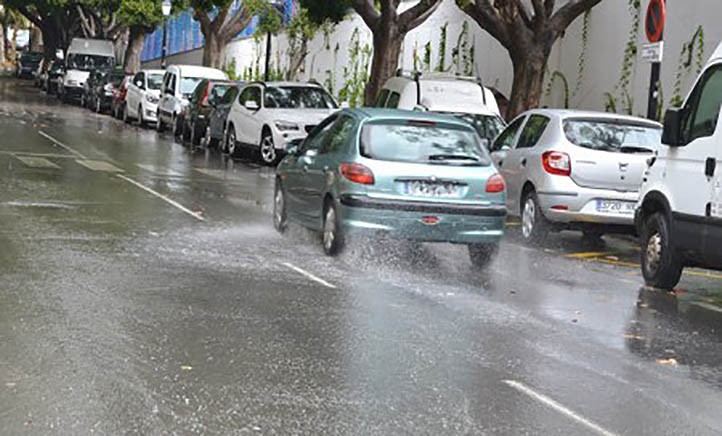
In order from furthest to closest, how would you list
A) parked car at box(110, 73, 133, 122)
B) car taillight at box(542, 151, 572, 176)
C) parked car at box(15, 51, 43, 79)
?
parked car at box(15, 51, 43, 79) → parked car at box(110, 73, 133, 122) → car taillight at box(542, 151, 572, 176)

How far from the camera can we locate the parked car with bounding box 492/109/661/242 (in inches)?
586

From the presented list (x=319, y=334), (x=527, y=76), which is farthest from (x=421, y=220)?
(x=527, y=76)

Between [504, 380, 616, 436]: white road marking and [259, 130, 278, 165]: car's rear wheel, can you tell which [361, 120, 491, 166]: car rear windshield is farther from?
[259, 130, 278, 165]: car's rear wheel

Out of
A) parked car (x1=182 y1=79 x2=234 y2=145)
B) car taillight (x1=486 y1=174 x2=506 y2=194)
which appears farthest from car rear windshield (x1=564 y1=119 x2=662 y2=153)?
parked car (x1=182 y1=79 x2=234 y2=145)

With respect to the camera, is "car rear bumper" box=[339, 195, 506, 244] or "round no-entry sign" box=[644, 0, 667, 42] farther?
"round no-entry sign" box=[644, 0, 667, 42]

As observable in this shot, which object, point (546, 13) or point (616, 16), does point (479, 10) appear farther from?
point (616, 16)

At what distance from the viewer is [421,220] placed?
1236 centimetres

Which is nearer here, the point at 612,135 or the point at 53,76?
the point at 612,135

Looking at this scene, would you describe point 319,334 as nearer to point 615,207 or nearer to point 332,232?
point 332,232

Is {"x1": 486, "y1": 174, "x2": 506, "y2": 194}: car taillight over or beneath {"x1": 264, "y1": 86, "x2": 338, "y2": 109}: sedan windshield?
beneath

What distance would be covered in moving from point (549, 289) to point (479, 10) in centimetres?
1386

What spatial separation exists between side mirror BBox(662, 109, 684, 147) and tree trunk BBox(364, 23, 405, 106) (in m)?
17.5

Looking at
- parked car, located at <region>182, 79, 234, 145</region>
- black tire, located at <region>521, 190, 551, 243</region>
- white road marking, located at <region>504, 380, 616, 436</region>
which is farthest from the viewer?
parked car, located at <region>182, 79, 234, 145</region>

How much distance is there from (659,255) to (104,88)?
3389cm
